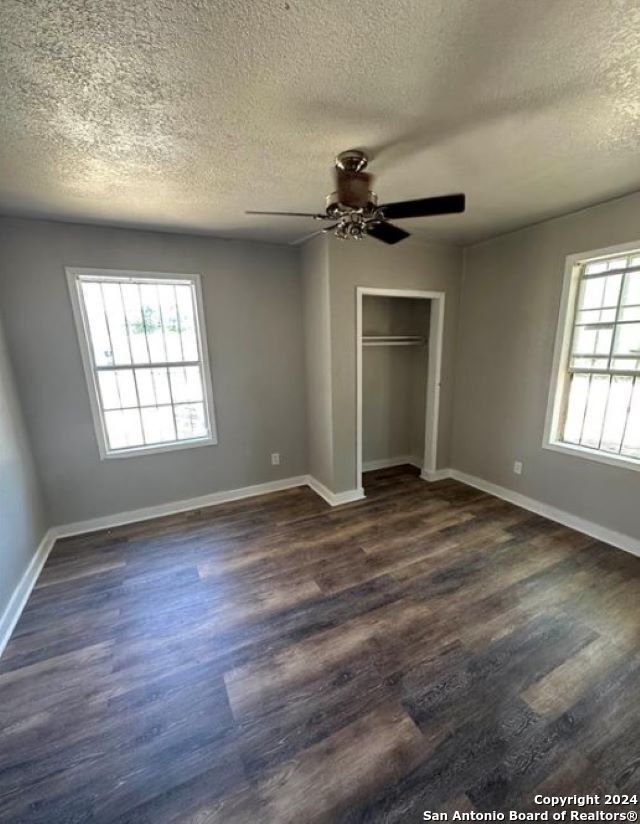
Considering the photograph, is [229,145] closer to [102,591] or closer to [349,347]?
[349,347]

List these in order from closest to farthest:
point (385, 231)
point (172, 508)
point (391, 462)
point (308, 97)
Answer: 1. point (308, 97)
2. point (385, 231)
3. point (172, 508)
4. point (391, 462)

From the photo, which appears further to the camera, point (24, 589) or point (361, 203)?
point (24, 589)

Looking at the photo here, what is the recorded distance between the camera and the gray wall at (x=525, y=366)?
255cm

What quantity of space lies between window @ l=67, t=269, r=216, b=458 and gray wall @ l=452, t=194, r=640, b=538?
279cm

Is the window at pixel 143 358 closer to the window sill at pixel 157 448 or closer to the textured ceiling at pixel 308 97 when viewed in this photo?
the window sill at pixel 157 448

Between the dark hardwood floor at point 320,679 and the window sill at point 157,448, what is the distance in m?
0.76

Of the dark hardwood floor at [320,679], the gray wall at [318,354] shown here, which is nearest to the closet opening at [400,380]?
the gray wall at [318,354]

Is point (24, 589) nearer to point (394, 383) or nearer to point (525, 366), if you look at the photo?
point (394, 383)

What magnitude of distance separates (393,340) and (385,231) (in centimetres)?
207

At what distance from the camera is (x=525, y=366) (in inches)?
123

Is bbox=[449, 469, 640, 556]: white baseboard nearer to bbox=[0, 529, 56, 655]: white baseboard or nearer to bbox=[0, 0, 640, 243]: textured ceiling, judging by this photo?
bbox=[0, 0, 640, 243]: textured ceiling

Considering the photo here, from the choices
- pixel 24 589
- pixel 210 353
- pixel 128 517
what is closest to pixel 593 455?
pixel 210 353

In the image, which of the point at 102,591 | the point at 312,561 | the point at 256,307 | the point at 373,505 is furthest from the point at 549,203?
the point at 102,591

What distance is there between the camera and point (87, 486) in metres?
2.96
